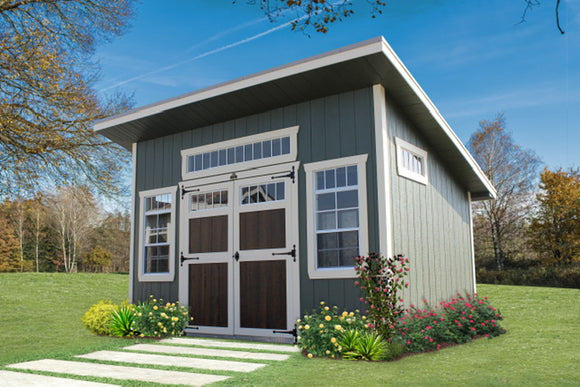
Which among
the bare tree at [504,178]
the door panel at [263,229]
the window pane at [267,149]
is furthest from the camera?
the bare tree at [504,178]

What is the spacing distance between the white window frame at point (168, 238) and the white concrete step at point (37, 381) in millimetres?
3750

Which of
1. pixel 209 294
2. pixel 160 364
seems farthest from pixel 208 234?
pixel 160 364

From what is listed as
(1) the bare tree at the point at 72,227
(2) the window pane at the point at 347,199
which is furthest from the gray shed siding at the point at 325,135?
(1) the bare tree at the point at 72,227

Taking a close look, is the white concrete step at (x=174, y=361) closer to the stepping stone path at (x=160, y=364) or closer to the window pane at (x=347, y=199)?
the stepping stone path at (x=160, y=364)

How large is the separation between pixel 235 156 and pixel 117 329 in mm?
3409

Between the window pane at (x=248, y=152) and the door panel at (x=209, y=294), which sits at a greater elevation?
the window pane at (x=248, y=152)

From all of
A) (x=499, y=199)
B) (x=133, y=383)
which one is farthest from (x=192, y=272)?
(x=499, y=199)

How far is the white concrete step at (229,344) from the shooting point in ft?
22.0

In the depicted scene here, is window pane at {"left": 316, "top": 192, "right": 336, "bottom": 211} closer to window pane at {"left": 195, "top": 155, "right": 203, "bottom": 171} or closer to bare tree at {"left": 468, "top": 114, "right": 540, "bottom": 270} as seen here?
window pane at {"left": 195, "top": 155, "right": 203, "bottom": 171}

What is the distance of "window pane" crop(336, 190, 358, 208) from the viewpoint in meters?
6.93

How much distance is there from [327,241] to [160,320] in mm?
3064

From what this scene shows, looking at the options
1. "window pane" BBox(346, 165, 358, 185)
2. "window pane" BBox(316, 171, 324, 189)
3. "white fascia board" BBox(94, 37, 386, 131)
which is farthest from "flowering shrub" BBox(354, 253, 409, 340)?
"white fascia board" BBox(94, 37, 386, 131)

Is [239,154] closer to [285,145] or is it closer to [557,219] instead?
[285,145]

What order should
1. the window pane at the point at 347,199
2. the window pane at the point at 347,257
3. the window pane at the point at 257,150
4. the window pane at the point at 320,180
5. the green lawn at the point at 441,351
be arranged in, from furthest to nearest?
1. the window pane at the point at 257,150
2. the window pane at the point at 320,180
3. the window pane at the point at 347,199
4. the window pane at the point at 347,257
5. the green lawn at the point at 441,351
